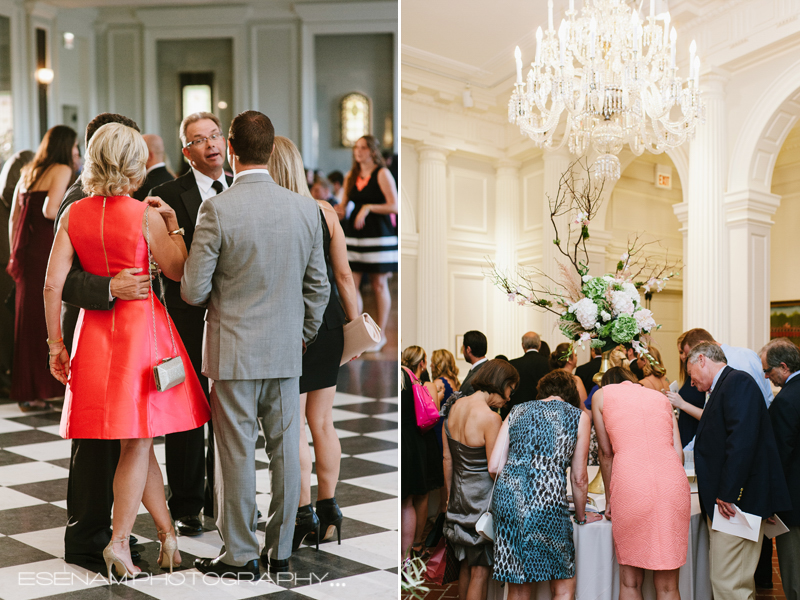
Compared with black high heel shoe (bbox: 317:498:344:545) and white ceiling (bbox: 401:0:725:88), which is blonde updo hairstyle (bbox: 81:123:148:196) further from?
white ceiling (bbox: 401:0:725:88)

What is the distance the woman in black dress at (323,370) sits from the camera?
289cm

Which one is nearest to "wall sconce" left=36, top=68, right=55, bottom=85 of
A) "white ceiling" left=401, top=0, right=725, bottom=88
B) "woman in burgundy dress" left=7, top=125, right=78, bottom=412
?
"woman in burgundy dress" left=7, top=125, right=78, bottom=412

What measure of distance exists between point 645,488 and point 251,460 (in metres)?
1.66

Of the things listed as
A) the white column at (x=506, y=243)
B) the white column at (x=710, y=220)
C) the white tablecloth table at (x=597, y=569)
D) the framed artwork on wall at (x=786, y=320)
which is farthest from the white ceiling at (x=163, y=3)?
→ the white tablecloth table at (x=597, y=569)

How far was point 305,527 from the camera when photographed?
291cm

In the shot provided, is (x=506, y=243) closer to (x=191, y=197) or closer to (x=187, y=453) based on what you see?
(x=191, y=197)

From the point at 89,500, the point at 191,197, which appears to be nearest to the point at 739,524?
the point at 89,500

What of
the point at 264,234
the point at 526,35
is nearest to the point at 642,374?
the point at 264,234

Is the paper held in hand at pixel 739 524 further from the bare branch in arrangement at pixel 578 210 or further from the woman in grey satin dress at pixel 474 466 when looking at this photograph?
the bare branch in arrangement at pixel 578 210

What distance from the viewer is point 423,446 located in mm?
3984

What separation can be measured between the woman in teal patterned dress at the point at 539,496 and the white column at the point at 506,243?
9.17 metres

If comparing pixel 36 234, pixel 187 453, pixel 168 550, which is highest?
pixel 36 234

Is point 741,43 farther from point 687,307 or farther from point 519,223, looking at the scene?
point 519,223

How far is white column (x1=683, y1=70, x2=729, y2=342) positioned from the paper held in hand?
5.06 meters
